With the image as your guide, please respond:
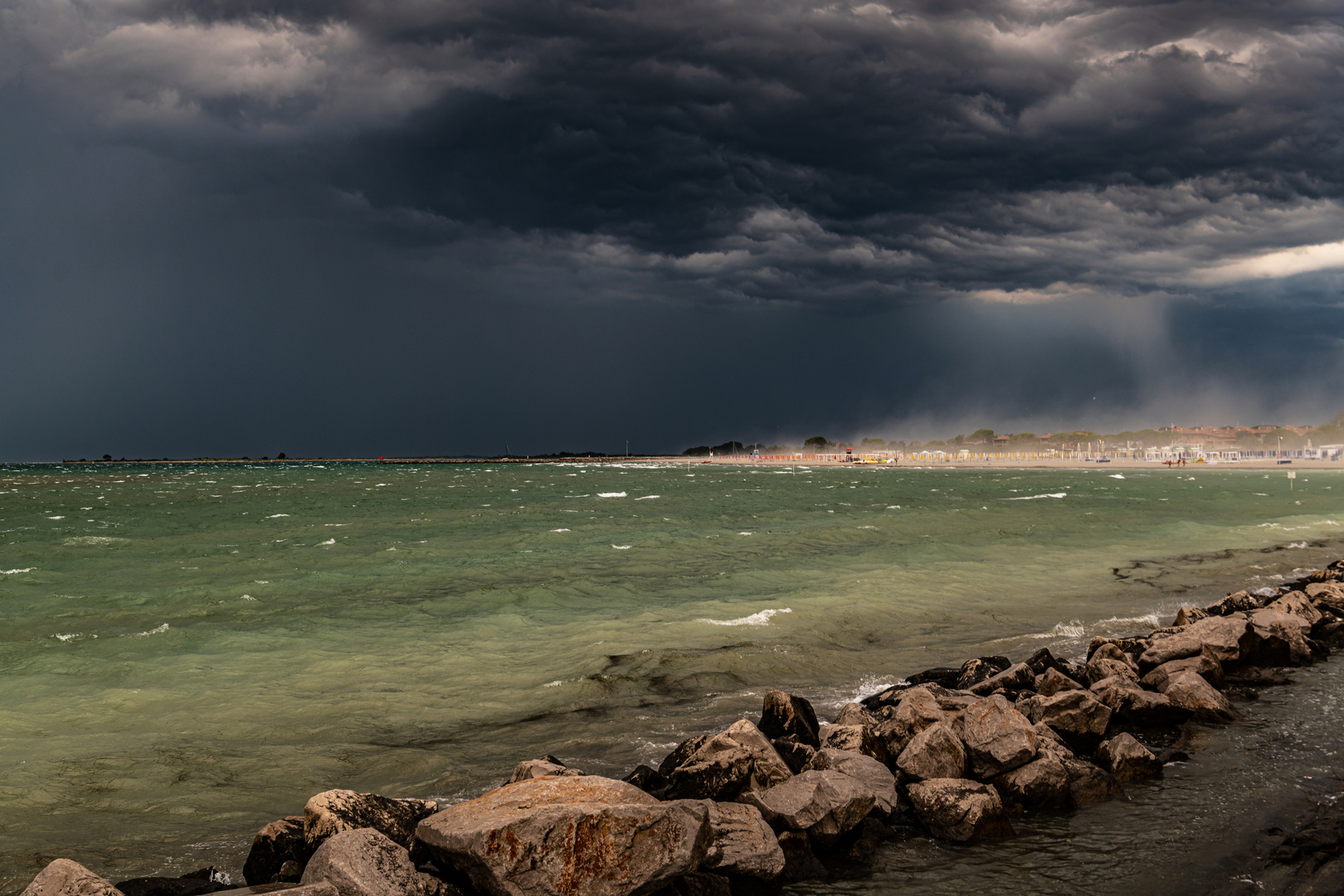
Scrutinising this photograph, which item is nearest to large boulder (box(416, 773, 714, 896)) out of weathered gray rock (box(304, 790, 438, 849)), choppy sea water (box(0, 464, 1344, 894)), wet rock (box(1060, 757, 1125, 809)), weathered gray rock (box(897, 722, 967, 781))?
weathered gray rock (box(304, 790, 438, 849))

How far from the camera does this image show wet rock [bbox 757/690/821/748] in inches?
348

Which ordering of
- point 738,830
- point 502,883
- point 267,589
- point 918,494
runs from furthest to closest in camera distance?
point 918,494, point 267,589, point 738,830, point 502,883

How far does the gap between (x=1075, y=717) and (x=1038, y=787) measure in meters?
1.93

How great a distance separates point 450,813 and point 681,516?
3979 centimetres

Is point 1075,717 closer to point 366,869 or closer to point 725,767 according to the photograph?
point 725,767

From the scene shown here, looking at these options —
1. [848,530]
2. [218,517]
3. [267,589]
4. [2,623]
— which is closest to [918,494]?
[848,530]

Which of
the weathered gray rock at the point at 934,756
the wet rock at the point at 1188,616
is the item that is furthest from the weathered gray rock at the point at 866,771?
the wet rock at the point at 1188,616

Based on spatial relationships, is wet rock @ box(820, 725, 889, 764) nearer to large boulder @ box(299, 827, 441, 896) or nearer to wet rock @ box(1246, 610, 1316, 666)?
large boulder @ box(299, 827, 441, 896)

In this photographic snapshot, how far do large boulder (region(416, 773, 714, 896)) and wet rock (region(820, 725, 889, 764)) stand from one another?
3.06 meters

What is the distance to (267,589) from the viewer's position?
22.5 m

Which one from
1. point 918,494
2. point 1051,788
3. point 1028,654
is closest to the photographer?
point 1051,788

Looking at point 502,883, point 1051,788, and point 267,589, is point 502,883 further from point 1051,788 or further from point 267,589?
point 267,589

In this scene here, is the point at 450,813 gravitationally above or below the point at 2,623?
above

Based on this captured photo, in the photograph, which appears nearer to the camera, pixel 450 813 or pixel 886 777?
pixel 450 813
